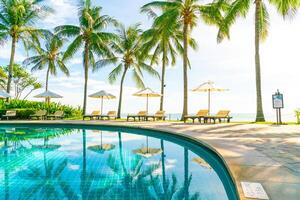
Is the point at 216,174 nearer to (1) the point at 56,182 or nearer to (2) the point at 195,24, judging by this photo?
(1) the point at 56,182

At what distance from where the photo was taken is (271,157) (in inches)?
207

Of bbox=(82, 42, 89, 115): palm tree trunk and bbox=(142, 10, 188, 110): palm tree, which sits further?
bbox=(82, 42, 89, 115): palm tree trunk

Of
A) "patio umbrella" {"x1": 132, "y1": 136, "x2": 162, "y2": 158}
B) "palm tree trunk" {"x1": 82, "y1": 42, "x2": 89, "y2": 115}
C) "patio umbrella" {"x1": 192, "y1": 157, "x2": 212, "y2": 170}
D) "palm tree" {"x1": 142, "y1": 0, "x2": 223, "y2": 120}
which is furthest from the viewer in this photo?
"palm tree trunk" {"x1": 82, "y1": 42, "x2": 89, "y2": 115}

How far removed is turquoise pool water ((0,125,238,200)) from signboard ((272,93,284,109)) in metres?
7.17

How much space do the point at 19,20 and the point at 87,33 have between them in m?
5.71

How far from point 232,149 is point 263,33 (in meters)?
12.5

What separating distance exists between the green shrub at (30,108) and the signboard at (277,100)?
1669cm

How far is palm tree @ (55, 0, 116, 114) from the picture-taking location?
77.8 feet

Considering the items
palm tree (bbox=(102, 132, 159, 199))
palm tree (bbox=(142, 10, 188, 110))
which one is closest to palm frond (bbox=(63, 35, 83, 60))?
palm tree (bbox=(142, 10, 188, 110))

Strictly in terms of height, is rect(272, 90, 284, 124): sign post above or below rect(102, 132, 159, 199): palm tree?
above

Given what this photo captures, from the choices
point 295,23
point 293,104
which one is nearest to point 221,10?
point 295,23

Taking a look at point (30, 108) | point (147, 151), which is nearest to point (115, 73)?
point (30, 108)

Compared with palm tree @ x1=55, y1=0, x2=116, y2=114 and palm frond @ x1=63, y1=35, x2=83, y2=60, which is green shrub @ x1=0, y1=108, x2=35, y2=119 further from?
palm frond @ x1=63, y1=35, x2=83, y2=60

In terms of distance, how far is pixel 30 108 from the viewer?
2248 centimetres
